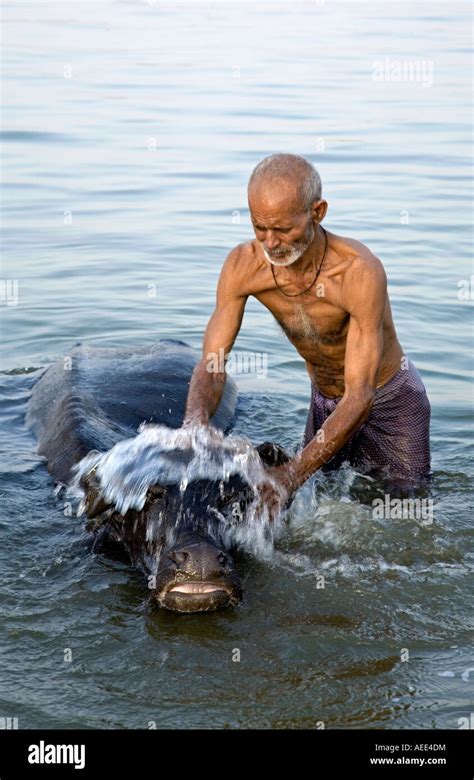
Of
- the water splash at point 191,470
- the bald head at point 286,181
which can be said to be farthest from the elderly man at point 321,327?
the water splash at point 191,470

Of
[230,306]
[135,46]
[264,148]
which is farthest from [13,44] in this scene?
[230,306]

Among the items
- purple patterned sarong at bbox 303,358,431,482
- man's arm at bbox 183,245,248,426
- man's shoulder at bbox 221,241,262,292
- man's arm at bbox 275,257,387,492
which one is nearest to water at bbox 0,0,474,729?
purple patterned sarong at bbox 303,358,431,482

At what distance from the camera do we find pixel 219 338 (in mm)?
6160

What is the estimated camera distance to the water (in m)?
4.83

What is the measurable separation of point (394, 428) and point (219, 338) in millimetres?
1195

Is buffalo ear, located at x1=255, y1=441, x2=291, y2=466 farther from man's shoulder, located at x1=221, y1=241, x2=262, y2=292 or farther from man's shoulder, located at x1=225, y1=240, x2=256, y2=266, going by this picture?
man's shoulder, located at x1=225, y1=240, x2=256, y2=266

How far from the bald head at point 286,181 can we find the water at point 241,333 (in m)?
1.77

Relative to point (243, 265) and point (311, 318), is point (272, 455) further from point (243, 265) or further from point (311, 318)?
point (243, 265)

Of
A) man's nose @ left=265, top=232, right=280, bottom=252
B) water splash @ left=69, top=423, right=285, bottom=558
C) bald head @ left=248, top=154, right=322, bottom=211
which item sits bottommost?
water splash @ left=69, top=423, right=285, bottom=558

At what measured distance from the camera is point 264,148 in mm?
16953

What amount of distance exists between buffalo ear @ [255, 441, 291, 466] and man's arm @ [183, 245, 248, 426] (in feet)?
1.31

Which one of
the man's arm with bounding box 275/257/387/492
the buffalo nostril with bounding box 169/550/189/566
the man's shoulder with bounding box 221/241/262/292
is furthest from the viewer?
the man's shoulder with bounding box 221/241/262/292

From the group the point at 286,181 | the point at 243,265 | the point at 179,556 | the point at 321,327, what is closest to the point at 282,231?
the point at 286,181

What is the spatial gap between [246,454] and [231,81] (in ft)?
62.4
